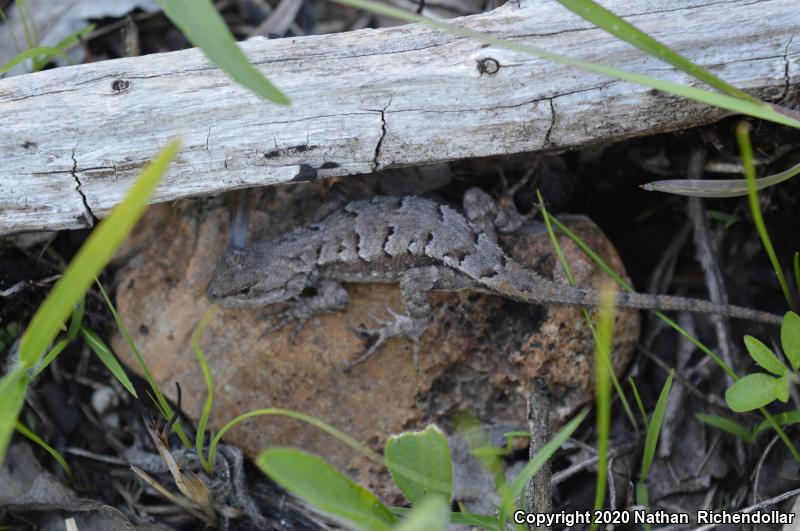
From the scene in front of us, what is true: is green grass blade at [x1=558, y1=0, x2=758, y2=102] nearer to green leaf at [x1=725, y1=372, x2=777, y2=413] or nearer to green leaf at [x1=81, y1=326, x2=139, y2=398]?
green leaf at [x1=725, y1=372, x2=777, y2=413]

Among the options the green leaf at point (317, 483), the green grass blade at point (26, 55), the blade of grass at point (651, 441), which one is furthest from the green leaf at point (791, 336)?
the green grass blade at point (26, 55)

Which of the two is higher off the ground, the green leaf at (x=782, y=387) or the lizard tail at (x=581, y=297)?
the lizard tail at (x=581, y=297)

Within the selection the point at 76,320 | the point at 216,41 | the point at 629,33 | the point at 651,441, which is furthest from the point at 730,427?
the point at 76,320

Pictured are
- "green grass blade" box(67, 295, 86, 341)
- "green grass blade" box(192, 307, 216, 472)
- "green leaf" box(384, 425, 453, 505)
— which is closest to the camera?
"green leaf" box(384, 425, 453, 505)

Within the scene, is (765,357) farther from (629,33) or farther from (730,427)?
(629,33)

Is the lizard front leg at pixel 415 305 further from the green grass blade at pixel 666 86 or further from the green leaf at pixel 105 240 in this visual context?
the green leaf at pixel 105 240

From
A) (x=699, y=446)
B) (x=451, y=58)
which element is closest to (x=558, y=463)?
(x=699, y=446)

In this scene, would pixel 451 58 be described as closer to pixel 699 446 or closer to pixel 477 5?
pixel 477 5

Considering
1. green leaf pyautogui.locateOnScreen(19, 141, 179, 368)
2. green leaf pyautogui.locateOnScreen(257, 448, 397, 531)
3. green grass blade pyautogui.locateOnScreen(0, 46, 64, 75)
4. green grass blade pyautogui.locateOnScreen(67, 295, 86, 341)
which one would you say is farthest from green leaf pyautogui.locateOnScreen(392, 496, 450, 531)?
green grass blade pyautogui.locateOnScreen(0, 46, 64, 75)
